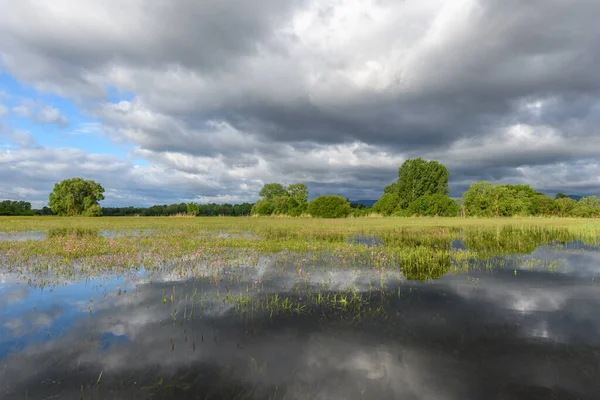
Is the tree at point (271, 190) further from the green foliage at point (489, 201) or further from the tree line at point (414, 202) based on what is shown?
the green foliage at point (489, 201)

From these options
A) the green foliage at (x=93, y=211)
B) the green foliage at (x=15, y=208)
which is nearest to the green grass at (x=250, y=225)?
the green foliage at (x=93, y=211)

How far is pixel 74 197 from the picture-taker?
90.6 metres

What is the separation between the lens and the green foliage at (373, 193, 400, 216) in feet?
300

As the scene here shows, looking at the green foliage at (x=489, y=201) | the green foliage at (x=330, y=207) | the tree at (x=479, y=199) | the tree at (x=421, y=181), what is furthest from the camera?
the tree at (x=421, y=181)

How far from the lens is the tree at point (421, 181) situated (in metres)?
93.4

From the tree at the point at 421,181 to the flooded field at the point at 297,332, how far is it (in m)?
83.9

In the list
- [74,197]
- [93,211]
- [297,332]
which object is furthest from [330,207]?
[74,197]

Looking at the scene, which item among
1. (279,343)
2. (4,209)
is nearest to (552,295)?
(279,343)

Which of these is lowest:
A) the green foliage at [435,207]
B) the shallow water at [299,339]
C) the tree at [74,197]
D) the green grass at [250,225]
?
the shallow water at [299,339]

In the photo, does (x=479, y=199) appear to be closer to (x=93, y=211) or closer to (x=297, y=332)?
(x=297, y=332)

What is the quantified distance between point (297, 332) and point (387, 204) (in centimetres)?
9031

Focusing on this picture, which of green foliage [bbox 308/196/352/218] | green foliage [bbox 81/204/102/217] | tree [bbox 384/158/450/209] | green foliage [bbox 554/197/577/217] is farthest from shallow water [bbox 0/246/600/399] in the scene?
green foliage [bbox 554/197/577/217]

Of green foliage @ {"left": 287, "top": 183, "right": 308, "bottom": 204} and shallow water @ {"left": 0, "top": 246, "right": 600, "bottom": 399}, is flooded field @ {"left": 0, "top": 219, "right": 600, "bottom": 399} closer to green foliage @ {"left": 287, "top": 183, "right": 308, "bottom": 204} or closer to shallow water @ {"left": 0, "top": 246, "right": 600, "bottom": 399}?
shallow water @ {"left": 0, "top": 246, "right": 600, "bottom": 399}

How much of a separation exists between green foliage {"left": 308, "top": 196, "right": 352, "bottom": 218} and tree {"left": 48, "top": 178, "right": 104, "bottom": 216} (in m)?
65.6
